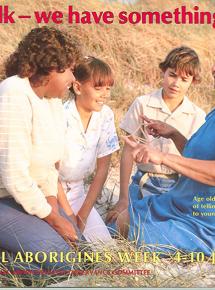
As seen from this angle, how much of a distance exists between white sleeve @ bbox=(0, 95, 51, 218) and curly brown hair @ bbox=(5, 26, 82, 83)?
0.36ft

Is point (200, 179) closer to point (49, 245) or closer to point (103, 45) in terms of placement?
point (49, 245)

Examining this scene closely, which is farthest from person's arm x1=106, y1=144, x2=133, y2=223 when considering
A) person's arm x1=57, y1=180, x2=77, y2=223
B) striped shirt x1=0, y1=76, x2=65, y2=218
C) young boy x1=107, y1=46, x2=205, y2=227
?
striped shirt x1=0, y1=76, x2=65, y2=218

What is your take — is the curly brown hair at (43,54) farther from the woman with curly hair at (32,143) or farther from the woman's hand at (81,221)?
the woman's hand at (81,221)

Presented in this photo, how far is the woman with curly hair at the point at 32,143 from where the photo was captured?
1959mm

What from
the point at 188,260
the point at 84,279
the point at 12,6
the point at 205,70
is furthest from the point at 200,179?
the point at 205,70

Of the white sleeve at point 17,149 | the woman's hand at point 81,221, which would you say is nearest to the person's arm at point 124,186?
the woman's hand at point 81,221

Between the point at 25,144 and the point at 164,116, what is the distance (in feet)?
3.20

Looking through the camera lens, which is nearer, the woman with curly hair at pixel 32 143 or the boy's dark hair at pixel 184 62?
the woman with curly hair at pixel 32 143

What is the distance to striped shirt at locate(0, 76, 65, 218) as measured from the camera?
1952 mm

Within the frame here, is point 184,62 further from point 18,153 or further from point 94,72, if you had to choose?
point 18,153

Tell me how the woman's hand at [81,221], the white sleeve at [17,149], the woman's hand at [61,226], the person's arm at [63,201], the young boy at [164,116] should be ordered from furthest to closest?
the young boy at [164,116] < the woman's hand at [81,221] < the person's arm at [63,201] < the woman's hand at [61,226] < the white sleeve at [17,149]

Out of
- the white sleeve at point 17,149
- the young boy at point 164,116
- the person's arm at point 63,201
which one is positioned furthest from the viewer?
the young boy at point 164,116

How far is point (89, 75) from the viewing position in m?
2.43

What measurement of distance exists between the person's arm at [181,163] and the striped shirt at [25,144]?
0.99 feet
